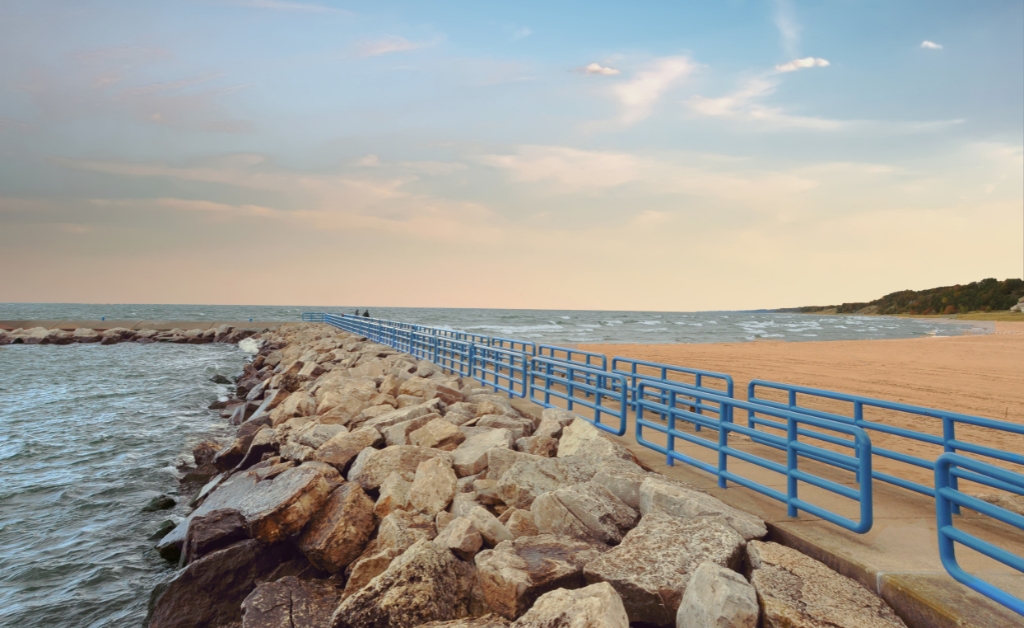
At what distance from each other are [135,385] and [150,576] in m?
17.6

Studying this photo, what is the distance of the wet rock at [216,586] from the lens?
5461 mm

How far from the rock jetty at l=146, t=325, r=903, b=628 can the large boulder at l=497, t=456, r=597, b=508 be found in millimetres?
17

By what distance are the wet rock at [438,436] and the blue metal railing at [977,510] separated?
17.6 feet

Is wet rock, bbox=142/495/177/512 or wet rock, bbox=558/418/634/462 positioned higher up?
wet rock, bbox=558/418/634/462

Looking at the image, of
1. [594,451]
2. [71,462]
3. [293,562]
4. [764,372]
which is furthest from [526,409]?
[764,372]

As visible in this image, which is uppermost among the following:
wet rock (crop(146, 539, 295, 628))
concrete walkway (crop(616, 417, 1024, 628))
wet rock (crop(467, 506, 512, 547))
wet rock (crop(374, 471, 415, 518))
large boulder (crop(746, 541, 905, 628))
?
concrete walkway (crop(616, 417, 1024, 628))

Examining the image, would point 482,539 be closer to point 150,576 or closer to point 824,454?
point 824,454

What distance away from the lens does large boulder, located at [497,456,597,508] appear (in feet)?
18.8

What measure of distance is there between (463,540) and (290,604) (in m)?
1.59

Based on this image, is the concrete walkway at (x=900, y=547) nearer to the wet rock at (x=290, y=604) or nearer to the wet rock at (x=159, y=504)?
the wet rock at (x=290, y=604)

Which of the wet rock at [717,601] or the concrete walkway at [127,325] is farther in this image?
the concrete walkway at [127,325]

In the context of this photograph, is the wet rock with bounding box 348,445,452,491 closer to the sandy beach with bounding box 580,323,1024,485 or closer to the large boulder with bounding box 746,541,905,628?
the large boulder with bounding box 746,541,905,628

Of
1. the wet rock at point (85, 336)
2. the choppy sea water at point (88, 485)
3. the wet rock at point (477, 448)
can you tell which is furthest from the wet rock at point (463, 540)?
the wet rock at point (85, 336)

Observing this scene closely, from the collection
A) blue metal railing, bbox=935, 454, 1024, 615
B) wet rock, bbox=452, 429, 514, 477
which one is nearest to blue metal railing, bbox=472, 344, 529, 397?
wet rock, bbox=452, 429, 514, 477
